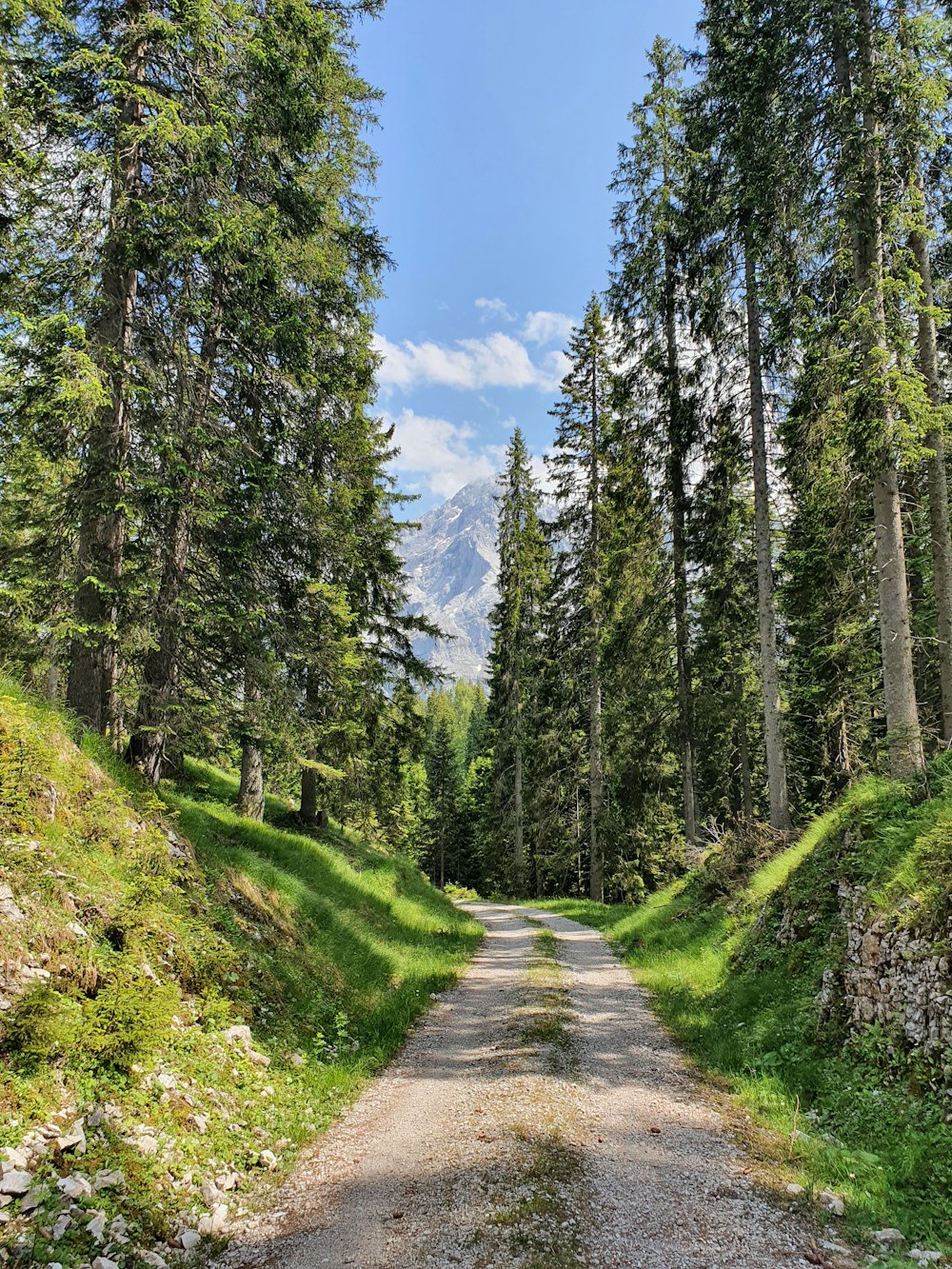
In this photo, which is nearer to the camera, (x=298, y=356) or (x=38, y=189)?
(x=38, y=189)

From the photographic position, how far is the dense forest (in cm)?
824

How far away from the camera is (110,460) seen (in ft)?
27.4

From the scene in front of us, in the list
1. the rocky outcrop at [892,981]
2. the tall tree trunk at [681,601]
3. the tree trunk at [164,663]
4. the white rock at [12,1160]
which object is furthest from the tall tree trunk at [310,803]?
the white rock at [12,1160]

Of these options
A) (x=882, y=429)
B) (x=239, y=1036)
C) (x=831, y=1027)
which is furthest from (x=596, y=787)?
(x=239, y=1036)

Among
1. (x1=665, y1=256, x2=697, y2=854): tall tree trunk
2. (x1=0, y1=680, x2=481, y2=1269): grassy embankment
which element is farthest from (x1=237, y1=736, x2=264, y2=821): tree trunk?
(x1=665, y1=256, x2=697, y2=854): tall tree trunk

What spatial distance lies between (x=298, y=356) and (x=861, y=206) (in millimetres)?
8520

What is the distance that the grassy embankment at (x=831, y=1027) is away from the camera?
15.4 feet

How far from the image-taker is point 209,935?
7059 millimetres

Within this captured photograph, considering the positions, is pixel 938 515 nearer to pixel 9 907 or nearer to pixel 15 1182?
pixel 9 907

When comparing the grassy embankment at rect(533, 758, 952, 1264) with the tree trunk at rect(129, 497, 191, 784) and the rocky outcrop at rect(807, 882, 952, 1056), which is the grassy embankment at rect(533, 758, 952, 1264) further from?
the tree trunk at rect(129, 497, 191, 784)

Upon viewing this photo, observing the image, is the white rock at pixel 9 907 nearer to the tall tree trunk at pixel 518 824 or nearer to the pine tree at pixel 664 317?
the pine tree at pixel 664 317

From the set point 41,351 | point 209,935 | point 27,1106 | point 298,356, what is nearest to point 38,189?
point 41,351

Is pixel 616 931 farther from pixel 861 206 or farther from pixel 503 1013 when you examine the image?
pixel 861 206

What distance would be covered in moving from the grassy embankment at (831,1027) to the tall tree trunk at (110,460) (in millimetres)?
8430
